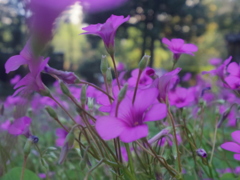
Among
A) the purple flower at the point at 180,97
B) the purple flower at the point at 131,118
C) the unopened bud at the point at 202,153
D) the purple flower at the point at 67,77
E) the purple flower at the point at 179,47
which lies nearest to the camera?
the purple flower at the point at 131,118

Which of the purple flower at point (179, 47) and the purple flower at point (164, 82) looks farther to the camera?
the purple flower at point (179, 47)

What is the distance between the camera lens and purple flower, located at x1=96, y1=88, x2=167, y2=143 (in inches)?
18.9

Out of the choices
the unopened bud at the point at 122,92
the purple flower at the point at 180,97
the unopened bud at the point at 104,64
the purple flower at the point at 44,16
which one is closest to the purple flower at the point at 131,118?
the unopened bud at the point at 122,92

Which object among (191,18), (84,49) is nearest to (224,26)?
(191,18)

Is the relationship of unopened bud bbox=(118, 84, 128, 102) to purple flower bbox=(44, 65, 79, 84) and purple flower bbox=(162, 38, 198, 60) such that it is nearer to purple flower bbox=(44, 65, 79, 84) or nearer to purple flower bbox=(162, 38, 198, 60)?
purple flower bbox=(44, 65, 79, 84)

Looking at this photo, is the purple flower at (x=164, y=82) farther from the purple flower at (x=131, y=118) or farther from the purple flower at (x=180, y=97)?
the purple flower at (x=180, y=97)

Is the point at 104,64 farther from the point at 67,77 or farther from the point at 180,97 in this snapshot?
the point at 180,97

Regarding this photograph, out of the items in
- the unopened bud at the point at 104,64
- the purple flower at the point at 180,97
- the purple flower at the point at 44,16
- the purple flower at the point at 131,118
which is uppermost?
the purple flower at the point at 44,16

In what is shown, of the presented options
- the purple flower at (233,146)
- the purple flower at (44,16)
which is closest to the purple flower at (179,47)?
the purple flower at (233,146)

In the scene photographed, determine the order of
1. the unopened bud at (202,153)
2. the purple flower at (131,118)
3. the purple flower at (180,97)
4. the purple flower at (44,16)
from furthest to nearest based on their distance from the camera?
the purple flower at (180,97) → the unopened bud at (202,153) → the purple flower at (131,118) → the purple flower at (44,16)

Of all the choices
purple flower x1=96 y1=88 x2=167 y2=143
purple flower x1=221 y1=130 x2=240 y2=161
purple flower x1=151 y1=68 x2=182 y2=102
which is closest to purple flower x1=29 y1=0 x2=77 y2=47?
purple flower x1=96 y1=88 x2=167 y2=143

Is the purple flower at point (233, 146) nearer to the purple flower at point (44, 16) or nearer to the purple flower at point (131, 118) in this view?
the purple flower at point (131, 118)

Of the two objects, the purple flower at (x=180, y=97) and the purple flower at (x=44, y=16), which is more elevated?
the purple flower at (x=44, y=16)

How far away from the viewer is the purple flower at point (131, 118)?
18.9 inches
